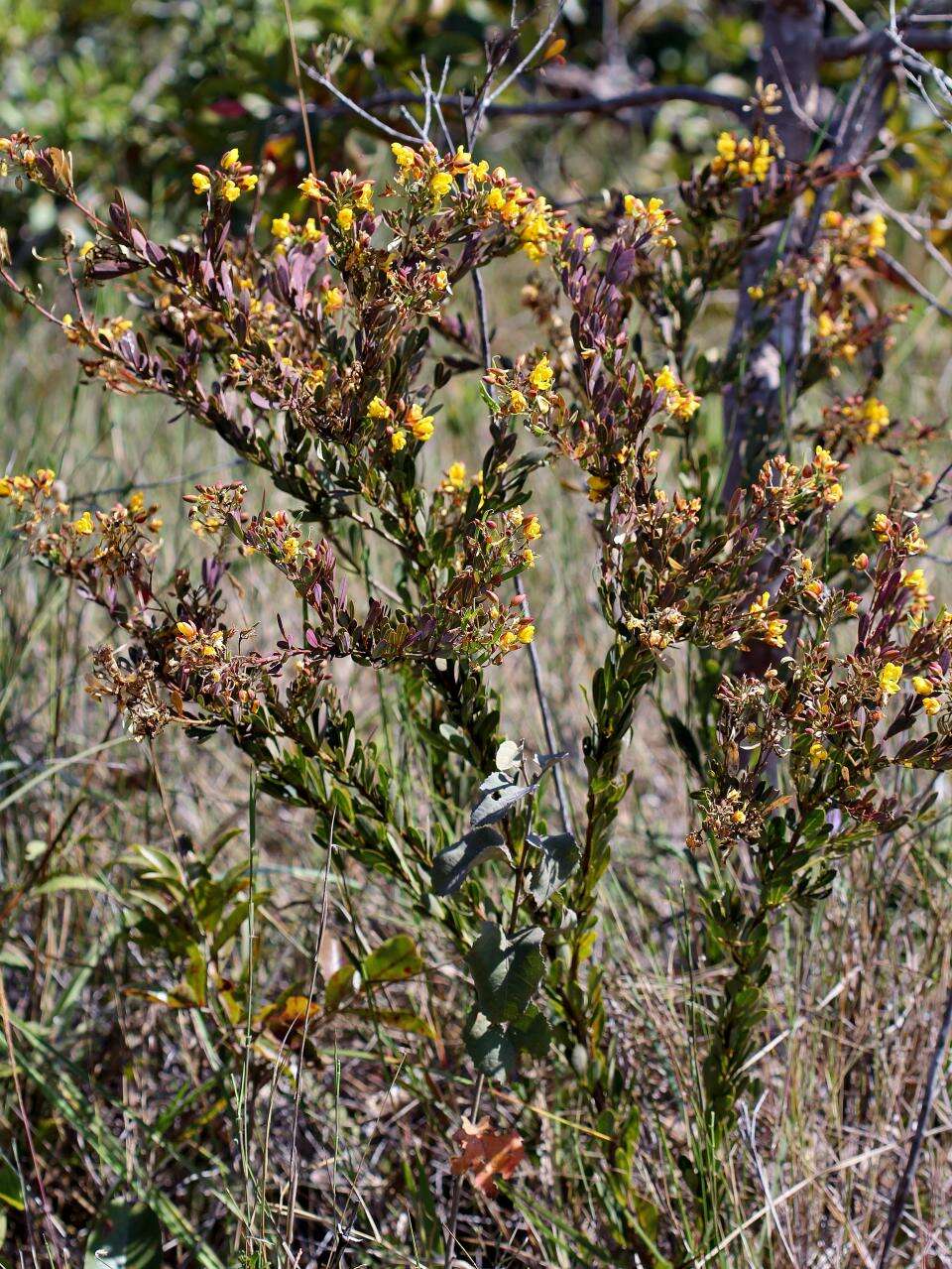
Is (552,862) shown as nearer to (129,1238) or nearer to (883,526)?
(883,526)

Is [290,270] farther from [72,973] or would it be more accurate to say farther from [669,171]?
[669,171]

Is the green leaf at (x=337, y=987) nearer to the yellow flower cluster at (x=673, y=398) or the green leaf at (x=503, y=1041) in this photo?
the green leaf at (x=503, y=1041)

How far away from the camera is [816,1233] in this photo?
127 cm

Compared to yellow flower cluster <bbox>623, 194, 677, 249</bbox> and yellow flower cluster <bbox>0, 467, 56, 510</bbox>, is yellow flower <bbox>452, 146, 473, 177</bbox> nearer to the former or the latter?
yellow flower cluster <bbox>623, 194, 677, 249</bbox>

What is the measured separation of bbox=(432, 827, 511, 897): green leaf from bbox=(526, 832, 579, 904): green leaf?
32 mm

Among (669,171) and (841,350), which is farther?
(669,171)

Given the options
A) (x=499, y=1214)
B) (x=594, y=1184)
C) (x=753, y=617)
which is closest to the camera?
(x=753, y=617)

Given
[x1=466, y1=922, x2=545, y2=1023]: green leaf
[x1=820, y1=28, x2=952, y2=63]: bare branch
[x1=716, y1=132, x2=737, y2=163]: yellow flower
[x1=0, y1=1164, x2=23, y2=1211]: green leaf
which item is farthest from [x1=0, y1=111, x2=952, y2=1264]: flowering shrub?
[x1=820, y1=28, x2=952, y2=63]: bare branch

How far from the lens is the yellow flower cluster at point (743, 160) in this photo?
1276mm

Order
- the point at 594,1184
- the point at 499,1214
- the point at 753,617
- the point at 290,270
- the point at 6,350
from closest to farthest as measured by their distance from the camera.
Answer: the point at 753,617 < the point at 290,270 < the point at 594,1184 < the point at 499,1214 < the point at 6,350

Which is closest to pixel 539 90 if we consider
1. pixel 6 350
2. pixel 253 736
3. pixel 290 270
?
pixel 6 350

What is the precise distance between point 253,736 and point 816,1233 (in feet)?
2.62

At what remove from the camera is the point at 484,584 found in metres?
0.99

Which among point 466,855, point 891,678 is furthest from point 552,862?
point 891,678
